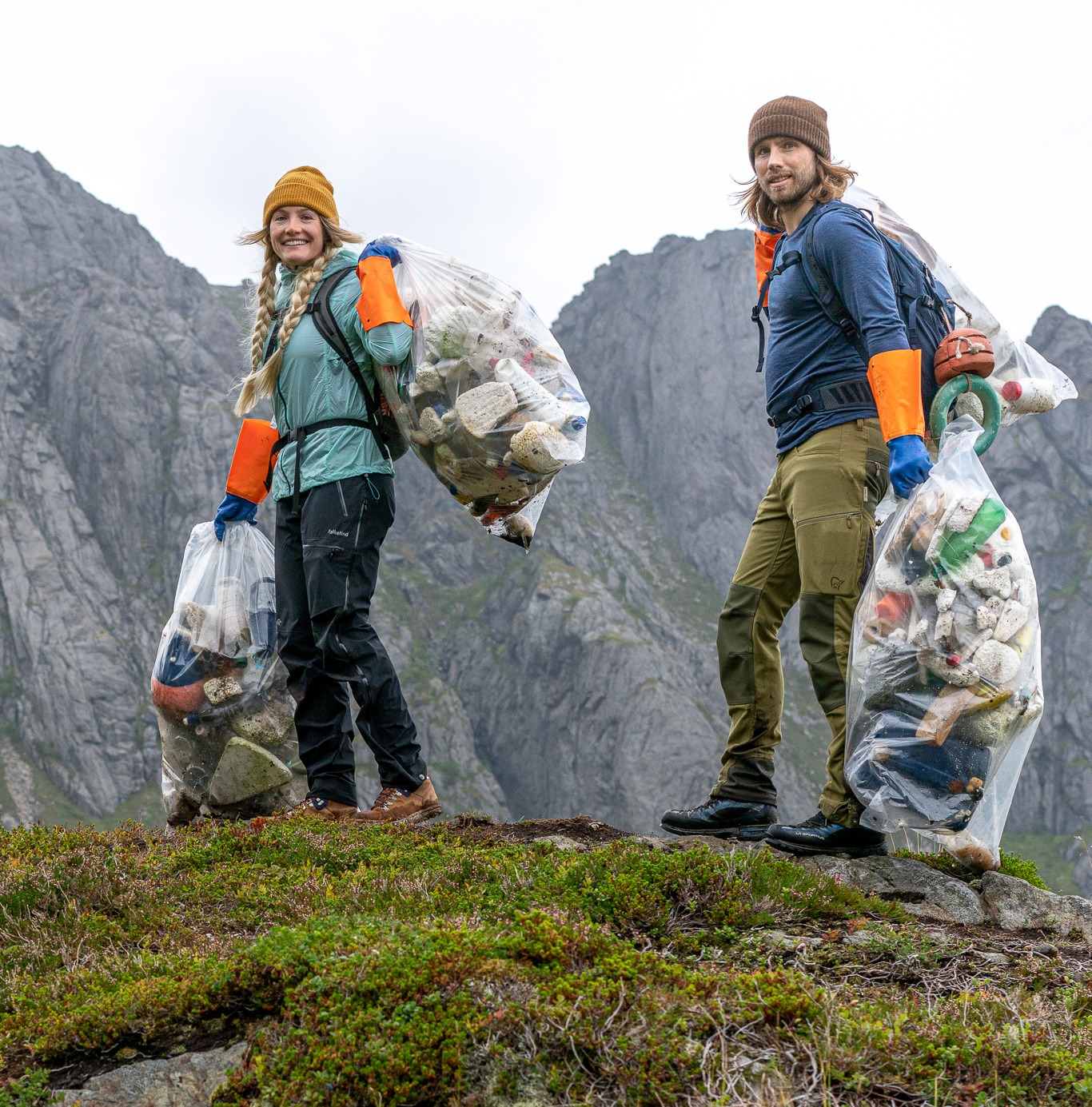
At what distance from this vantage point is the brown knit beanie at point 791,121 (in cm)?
557

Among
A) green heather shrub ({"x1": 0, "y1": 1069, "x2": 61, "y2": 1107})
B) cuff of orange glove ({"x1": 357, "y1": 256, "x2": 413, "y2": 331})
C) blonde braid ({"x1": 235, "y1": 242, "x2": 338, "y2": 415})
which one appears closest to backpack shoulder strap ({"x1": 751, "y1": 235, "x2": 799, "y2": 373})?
cuff of orange glove ({"x1": 357, "y1": 256, "x2": 413, "y2": 331})

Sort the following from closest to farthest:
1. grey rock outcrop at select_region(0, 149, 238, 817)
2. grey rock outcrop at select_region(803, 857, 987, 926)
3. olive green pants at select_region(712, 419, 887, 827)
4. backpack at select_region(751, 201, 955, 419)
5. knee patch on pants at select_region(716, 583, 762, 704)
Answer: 1. grey rock outcrop at select_region(803, 857, 987, 926)
2. olive green pants at select_region(712, 419, 887, 827)
3. backpack at select_region(751, 201, 955, 419)
4. knee patch on pants at select_region(716, 583, 762, 704)
5. grey rock outcrop at select_region(0, 149, 238, 817)

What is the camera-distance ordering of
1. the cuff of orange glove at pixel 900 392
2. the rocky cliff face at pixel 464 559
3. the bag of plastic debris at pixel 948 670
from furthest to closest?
1. the rocky cliff face at pixel 464 559
2. the cuff of orange glove at pixel 900 392
3. the bag of plastic debris at pixel 948 670

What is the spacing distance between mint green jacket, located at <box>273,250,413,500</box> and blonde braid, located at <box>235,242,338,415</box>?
0.04m

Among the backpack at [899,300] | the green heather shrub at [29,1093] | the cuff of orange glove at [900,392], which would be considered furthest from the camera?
the backpack at [899,300]

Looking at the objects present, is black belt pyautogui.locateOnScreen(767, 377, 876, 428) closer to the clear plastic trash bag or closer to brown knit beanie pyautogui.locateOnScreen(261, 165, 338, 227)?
the clear plastic trash bag

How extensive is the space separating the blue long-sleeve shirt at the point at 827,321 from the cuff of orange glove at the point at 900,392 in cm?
7

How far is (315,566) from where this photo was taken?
20.1 feet

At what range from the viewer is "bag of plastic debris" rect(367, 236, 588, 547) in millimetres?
6082

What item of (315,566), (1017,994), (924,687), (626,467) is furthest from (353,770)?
(626,467)

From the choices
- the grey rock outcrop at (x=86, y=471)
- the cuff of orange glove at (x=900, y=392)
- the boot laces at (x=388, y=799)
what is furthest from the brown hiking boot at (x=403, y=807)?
the grey rock outcrop at (x=86, y=471)

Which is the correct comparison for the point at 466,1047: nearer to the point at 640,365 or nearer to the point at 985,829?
the point at 985,829

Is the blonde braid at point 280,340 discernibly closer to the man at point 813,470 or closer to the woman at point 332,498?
the woman at point 332,498

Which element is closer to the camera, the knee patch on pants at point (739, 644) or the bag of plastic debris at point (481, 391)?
the knee patch on pants at point (739, 644)
